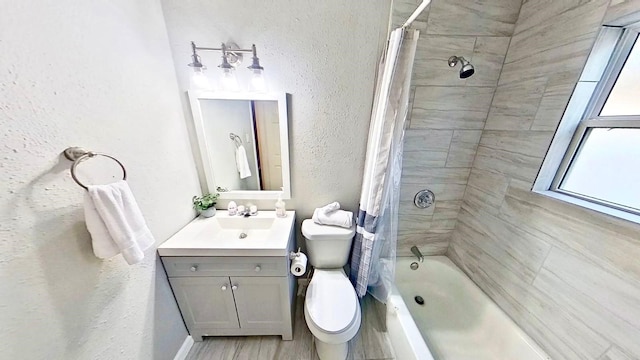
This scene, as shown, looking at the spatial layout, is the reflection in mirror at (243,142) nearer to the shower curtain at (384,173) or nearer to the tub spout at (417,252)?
the shower curtain at (384,173)

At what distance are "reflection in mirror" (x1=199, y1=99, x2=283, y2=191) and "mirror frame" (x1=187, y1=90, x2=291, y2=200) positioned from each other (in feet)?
0.08

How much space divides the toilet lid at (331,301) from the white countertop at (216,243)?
0.40m

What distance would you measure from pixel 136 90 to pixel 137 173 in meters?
0.41

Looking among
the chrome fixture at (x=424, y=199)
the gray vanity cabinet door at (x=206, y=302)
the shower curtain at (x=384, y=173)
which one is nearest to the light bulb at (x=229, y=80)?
the shower curtain at (x=384, y=173)

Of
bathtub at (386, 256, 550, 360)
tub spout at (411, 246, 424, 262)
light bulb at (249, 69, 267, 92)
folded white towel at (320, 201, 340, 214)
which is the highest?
light bulb at (249, 69, 267, 92)

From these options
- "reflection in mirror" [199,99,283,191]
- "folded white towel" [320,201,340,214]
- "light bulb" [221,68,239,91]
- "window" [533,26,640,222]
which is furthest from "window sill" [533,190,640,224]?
"light bulb" [221,68,239,91]

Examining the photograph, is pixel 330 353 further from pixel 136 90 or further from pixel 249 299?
pixel 136 90

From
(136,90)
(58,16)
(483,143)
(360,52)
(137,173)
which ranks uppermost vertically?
(360,52)

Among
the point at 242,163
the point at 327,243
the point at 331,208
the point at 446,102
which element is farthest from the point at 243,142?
the point at 446,102

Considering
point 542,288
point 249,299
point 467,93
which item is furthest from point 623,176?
point 249,299

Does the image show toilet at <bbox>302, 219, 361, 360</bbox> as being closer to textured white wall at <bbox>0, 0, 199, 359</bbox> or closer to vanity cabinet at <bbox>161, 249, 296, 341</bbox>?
vanity cabinet at <bbox>161, 249, 296, 341</bbox>

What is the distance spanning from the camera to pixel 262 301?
1248 mm

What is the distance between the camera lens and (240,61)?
3.96ft

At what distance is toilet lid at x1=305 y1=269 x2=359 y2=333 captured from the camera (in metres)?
1.10
